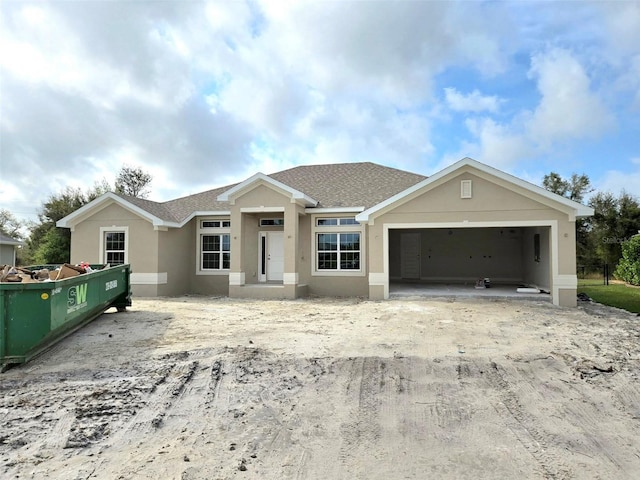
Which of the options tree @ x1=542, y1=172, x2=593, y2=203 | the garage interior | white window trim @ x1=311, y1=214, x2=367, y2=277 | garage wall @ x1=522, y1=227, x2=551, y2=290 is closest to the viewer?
garage wall @ x1=522, y1=227, x2=551, y2=290

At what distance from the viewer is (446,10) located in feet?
35.4

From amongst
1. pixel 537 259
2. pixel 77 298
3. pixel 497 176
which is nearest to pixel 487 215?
pixel 497 176

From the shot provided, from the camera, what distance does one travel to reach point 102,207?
16312mm

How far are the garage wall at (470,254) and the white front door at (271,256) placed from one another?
575 cm

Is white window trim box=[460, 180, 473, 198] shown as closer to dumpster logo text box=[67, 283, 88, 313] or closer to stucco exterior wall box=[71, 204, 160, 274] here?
dumpster logo text box=[67, 283, 88, 313]

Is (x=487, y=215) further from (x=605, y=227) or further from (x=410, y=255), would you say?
(x=605, y=227)

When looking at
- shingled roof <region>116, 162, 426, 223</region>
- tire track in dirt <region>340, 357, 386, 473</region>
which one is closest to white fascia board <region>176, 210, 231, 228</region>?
shingled roof <region>116, 162, 426, 223</region>

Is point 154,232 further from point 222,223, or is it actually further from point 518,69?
point 518,69

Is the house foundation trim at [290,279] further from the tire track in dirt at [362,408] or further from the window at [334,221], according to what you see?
the tire track in dirt at [362,408]

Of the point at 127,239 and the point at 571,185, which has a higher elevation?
the point at 571,185

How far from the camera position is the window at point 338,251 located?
1623 cm

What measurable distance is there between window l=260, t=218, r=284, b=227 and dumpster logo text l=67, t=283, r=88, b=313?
935 cm

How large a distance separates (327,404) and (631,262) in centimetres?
2372

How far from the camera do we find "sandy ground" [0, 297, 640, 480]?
3.66m
